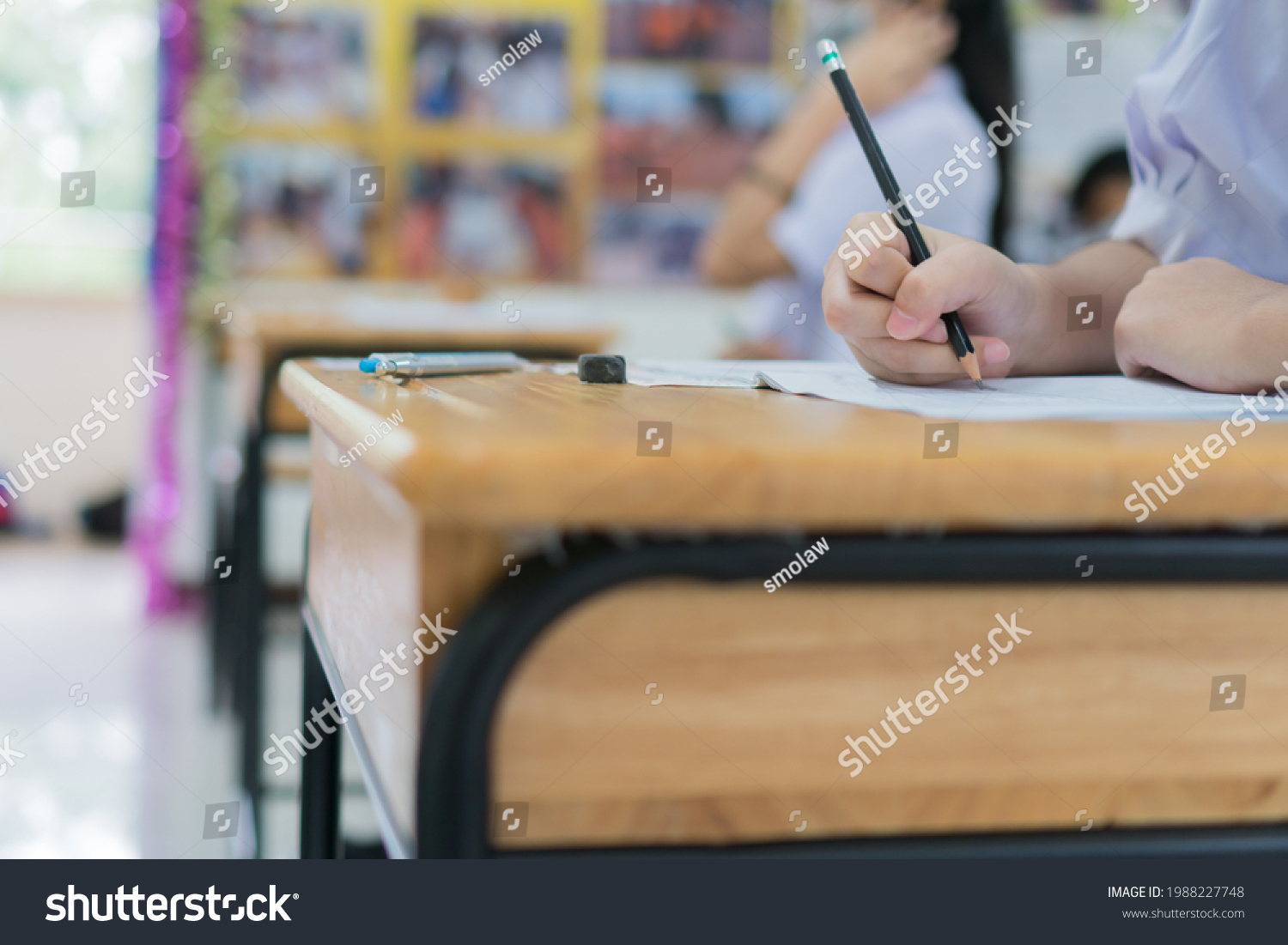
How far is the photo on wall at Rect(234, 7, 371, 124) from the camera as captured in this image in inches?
149

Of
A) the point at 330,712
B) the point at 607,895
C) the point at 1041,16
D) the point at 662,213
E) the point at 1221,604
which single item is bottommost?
the point at 330,712

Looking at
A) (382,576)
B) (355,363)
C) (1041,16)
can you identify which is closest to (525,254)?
(1041,16)

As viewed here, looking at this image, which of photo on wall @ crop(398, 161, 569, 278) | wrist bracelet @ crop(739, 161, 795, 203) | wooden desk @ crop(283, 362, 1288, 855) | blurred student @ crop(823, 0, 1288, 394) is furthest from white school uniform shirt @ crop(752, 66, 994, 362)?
photo on wall @ crop(398, 161, 569, 278)

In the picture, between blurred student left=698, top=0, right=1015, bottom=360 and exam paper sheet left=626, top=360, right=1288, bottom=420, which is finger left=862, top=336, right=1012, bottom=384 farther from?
blurred student left=698, top=0, right=1015, bottom=360

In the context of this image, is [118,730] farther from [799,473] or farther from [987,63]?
[799,473]

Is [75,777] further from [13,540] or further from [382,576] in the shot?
[13,540]

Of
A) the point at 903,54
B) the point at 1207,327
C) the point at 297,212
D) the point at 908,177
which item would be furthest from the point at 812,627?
the point at 297,212

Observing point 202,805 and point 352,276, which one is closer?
point 202,805

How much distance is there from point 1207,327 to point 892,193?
0.65 ft

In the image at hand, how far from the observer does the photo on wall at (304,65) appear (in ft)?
12.4

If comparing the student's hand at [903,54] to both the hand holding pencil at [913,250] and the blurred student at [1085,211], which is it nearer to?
the hand holding pencil at [913,250]

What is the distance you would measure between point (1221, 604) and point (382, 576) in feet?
1.17

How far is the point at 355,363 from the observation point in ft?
2.86

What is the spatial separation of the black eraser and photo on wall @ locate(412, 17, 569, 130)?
11.7 ft
